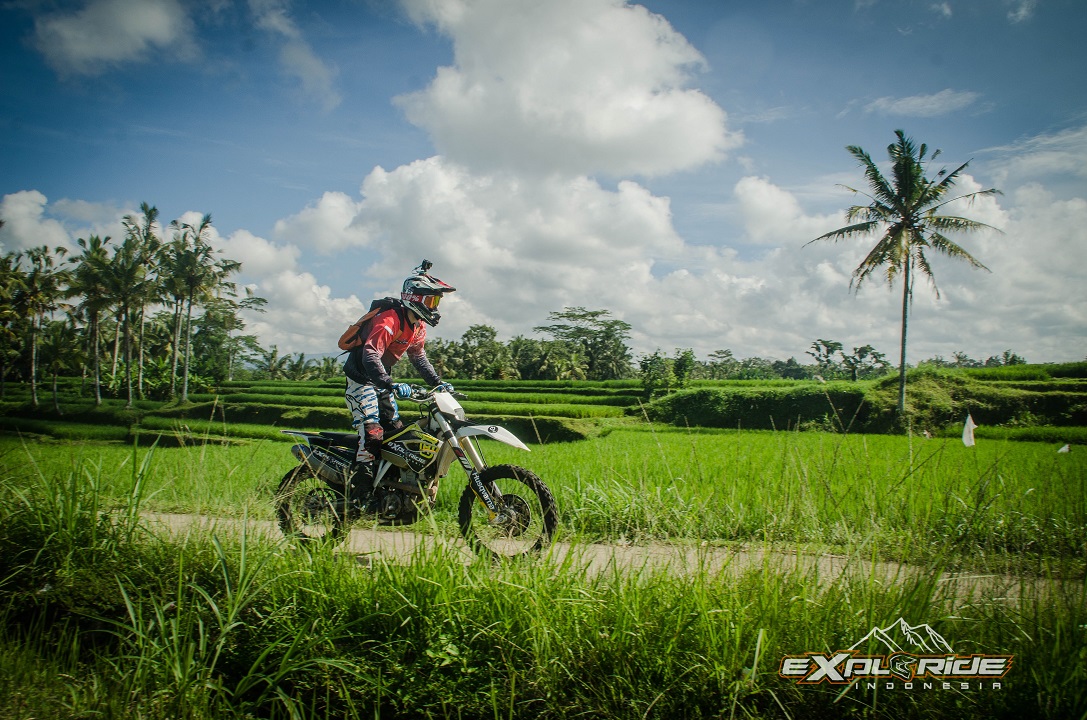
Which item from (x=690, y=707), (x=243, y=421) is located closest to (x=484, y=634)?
(x=690, y=707)

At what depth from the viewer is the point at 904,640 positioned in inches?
86.5

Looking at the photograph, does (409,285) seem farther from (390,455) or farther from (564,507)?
(564,507)

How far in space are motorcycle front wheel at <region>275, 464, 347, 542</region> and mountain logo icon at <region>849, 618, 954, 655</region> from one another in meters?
3.24

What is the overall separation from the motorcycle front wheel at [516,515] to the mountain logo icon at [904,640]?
1721 millimetres

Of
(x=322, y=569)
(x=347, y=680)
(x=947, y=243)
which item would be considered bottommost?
(x=347, y=680)

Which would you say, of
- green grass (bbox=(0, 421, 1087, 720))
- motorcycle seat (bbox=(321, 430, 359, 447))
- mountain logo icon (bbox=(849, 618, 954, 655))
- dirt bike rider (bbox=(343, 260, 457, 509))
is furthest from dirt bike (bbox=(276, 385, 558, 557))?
mountain logo icon (bbox=(849, 618, 954, 655))

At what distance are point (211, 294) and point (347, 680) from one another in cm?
1045

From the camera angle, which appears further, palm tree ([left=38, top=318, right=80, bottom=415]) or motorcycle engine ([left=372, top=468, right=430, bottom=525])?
palm tree ([left=38, top=318, right=80, bottom=415])

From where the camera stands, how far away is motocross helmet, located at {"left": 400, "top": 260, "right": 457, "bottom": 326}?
12.6 feet

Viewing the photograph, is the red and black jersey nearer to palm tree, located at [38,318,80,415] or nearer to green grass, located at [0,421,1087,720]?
green grass, located at [0,421,1087,720]

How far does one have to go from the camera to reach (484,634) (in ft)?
8.16

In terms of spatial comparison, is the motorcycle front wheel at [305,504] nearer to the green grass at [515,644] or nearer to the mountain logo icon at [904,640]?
the green grass at [515,644]

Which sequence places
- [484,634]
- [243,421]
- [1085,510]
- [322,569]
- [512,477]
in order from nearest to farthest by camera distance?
[484,634]
[322,569]
[512,477]
[1085,510]
[243,421]

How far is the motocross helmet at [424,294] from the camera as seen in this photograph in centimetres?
384
